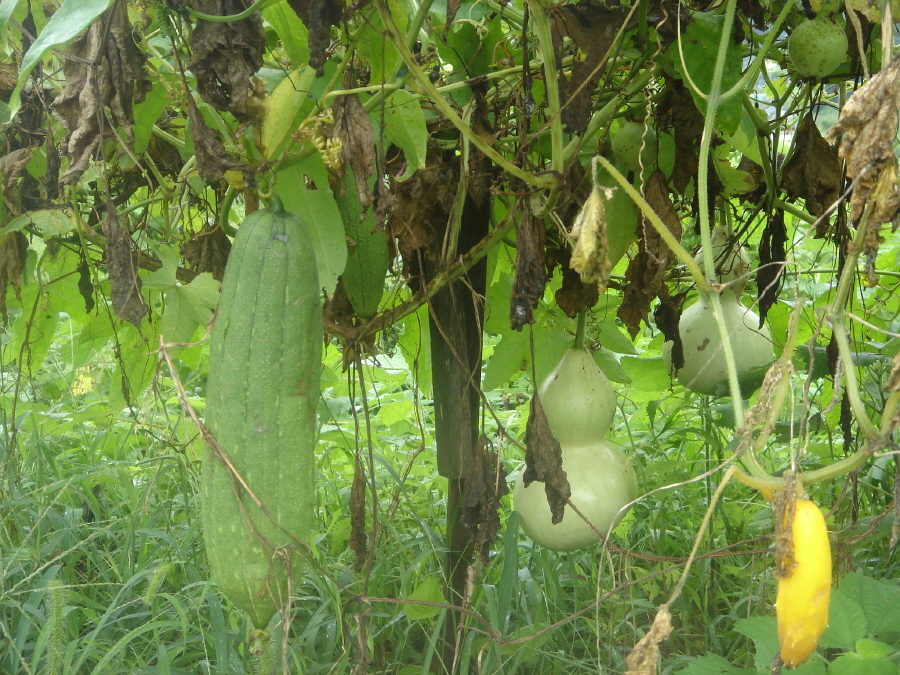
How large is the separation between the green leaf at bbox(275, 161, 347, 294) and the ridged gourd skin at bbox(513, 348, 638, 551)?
0.51m

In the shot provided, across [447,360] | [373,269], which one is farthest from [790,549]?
[447,360]

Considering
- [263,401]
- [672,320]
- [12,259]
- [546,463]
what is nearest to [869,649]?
[546,463]

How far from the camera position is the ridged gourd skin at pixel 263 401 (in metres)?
1.03

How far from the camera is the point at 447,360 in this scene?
157cm

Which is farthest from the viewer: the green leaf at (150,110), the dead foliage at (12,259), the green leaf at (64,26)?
the dead foliage at (12,259)

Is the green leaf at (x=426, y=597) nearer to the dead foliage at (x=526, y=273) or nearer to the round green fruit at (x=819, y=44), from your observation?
the dead foliage at (x=526, y=273)

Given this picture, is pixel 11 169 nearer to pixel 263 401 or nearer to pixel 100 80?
pixel 100 80

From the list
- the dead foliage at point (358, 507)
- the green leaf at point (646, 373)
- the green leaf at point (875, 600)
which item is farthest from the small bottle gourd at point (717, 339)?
the dead foliage at point (358, 507)

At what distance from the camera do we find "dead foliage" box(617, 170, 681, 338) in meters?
1.24

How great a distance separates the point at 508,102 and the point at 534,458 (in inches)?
24.2

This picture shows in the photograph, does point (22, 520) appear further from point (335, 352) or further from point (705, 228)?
point (705, 228)

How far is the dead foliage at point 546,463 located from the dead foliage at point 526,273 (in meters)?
0.15

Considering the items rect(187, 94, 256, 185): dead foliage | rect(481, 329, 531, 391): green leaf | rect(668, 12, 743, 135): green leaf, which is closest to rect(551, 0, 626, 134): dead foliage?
rect(668, 12, 743, 135): green leaf

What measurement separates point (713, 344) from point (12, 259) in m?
1.33
